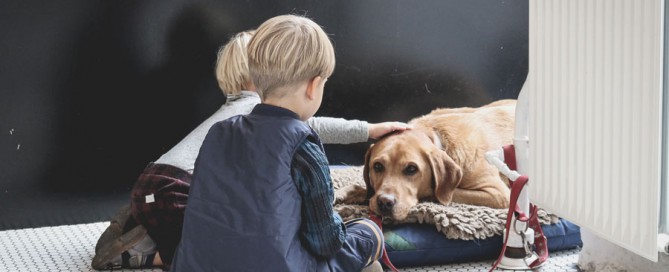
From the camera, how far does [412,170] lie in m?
2.47

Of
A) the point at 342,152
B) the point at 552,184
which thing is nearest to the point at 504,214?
the point at 552,184

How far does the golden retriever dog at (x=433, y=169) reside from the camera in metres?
2.43

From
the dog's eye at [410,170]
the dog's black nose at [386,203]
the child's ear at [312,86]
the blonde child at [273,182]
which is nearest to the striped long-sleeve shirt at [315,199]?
the blonde child at [273,182]

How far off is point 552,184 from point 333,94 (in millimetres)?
1287

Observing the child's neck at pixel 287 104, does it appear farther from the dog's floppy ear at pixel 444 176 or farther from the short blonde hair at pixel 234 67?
the dog's floppy ear at pixel 444 176

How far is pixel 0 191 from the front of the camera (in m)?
2.77

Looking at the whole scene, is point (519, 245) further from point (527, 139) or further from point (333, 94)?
point (333, 94)

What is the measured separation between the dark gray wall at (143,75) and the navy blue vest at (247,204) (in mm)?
1361

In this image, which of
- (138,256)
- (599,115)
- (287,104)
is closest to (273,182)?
(287,104)

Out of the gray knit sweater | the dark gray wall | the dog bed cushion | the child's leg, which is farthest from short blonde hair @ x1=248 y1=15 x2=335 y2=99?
the dark gray wall

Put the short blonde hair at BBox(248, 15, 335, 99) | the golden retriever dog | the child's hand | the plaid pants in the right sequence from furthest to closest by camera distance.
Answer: the child's hand < the golden retriever dog < the plaid pants < the short blonde hair at BBox(248, 15, 335, 99)

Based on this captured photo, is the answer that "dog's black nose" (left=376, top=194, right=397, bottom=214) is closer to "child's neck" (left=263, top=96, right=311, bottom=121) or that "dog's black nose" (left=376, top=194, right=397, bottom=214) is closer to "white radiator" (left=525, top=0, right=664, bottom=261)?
"white radiator" (left=525, top=0, right=664, bottom=261)

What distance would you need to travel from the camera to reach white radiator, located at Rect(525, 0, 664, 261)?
5.23ft

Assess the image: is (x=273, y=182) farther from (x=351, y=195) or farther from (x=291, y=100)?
(x=351, y=195)
